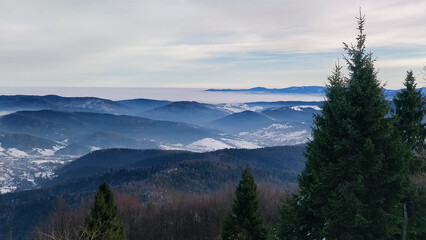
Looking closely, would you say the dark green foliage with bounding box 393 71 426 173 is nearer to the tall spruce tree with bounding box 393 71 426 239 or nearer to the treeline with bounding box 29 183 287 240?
the tall spruce tree with bounding box 393 71 426 239

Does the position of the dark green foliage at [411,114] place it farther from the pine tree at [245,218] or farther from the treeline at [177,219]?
the treeline at [177,219]

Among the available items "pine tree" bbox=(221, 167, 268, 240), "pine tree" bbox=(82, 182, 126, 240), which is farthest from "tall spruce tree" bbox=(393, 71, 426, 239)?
"pine tree" bbox=(82, 182, 126, 240)

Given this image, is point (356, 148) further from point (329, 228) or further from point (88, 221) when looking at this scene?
point (88, 221)

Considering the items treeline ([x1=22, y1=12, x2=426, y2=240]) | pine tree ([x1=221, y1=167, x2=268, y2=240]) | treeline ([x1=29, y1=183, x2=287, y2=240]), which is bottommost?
treeline ([x1=29, y1=183, x2=287, y2=240])

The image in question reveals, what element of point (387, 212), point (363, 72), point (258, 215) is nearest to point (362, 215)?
point (387, 212)

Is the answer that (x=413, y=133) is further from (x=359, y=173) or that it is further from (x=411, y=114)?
(x=359, y=173)

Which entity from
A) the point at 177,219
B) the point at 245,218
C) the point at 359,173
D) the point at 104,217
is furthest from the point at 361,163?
the point at 177,219
